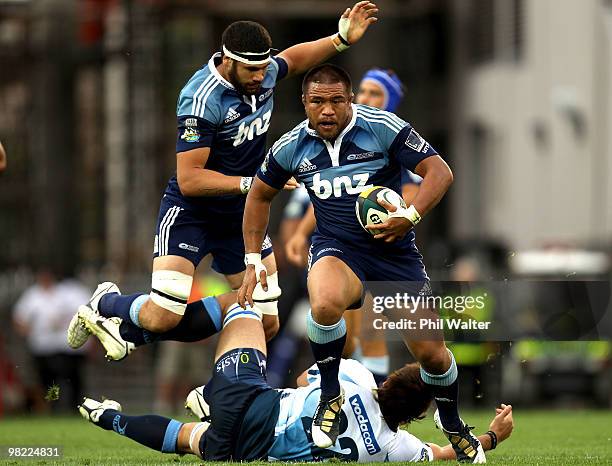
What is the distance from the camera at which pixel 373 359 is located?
11133 millimetres

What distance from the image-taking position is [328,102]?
348 inches

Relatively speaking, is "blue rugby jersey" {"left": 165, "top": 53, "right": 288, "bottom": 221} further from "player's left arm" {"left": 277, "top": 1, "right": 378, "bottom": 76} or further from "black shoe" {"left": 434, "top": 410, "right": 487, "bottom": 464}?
"black shoe" {"left": 434, "top": 410, "right": 487, "bottom": 464}

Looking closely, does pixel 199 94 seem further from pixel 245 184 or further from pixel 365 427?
pixel 365 427

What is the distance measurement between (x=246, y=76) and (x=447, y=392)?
2.48 m

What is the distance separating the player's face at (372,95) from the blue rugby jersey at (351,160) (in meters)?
2.71

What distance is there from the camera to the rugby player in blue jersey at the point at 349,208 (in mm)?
8719

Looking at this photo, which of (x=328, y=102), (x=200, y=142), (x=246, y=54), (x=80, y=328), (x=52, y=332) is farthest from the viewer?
(x=52, y=332)

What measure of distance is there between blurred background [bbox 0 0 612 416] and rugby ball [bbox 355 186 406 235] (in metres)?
11.0

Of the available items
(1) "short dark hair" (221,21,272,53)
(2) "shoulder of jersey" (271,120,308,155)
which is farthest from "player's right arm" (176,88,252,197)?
(2) "shoulder of jersey" (271,120,308,155)

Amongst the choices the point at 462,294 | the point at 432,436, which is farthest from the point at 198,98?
the point at 432,436

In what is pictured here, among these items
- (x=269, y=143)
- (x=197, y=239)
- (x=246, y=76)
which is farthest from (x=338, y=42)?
(x=269, y=143)

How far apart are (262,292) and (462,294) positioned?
1543 millimetres

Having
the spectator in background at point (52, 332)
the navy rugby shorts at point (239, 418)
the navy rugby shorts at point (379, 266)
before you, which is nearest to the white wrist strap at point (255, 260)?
the navy rugby shorts at point (379, 266)

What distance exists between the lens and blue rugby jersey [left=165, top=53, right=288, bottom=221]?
9898 millimetres
